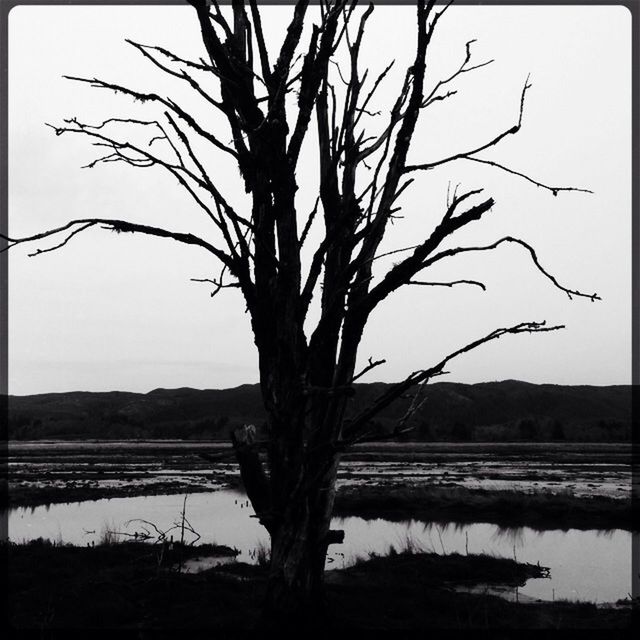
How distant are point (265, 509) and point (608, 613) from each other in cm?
487

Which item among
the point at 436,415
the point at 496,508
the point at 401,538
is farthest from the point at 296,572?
the point at 436,415

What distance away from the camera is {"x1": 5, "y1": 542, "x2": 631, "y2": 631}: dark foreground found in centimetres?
672

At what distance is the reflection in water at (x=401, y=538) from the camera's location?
441 inches

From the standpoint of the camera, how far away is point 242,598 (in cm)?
→ 742

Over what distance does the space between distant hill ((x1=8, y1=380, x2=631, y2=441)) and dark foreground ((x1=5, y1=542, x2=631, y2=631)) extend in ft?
226

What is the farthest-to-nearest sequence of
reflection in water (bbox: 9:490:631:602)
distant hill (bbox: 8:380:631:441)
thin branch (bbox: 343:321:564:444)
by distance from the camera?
distant hill (bbox: 8:380:631:441) → reflection in water (bbox: 9:490:631:602) → thin branch (bbox: 343:321:564:444)

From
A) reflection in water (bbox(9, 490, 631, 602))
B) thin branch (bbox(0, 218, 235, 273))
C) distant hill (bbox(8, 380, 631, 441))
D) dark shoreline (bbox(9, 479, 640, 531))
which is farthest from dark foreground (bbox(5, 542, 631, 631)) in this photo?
distant hill (bbox(8, 380, 631, 441))

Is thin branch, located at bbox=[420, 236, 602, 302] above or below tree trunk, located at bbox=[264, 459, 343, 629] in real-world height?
above

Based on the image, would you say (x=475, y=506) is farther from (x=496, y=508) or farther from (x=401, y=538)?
(x=401, y=538)

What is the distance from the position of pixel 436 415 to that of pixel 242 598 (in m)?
91.8

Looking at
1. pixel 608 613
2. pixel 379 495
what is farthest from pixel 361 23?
pixel 379 495

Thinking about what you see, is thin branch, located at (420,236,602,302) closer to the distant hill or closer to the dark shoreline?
the dark shoreline

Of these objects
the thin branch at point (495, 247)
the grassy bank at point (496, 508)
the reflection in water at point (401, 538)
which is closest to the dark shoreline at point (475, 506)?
the grassy bank at point (496, 508)

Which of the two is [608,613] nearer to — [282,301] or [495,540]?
[282,301]
